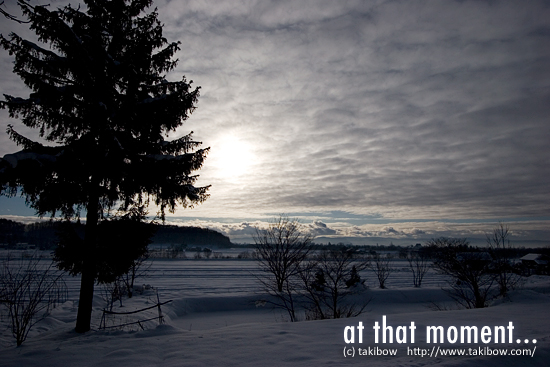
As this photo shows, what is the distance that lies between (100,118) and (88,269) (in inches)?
171

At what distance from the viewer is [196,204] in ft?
30.4

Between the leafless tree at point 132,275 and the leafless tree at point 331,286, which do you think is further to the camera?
the leafless tree at point 132,275

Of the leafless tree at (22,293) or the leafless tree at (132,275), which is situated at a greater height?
the leafless tree at (22,293)

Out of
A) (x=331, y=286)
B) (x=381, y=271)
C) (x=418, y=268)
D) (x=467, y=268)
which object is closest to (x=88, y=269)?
(x=331, y=286)

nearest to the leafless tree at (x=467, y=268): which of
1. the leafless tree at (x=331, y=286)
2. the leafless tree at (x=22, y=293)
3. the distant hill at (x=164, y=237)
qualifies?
the leafless tree at (x=331, y=286)

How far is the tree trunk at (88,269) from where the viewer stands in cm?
852

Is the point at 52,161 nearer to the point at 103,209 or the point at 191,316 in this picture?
the point at 103,209

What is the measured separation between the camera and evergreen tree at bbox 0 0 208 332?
7582mm

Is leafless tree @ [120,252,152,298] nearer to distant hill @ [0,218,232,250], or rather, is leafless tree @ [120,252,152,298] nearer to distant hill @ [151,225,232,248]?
distant hill @ [0,218,232,250]

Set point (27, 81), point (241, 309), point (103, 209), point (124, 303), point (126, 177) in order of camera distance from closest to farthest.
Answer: point (27, 81) < point (126, 177) < point (103, 209) < point (124, 303) < point (241, 309)

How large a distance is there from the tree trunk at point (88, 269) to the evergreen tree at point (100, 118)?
3 centimetres

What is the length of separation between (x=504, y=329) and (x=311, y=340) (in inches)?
186

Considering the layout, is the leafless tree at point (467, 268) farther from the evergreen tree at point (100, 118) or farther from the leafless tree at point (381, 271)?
the evergreen tree at point (100, 118)

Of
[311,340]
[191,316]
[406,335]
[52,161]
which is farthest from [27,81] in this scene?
[191,316]
